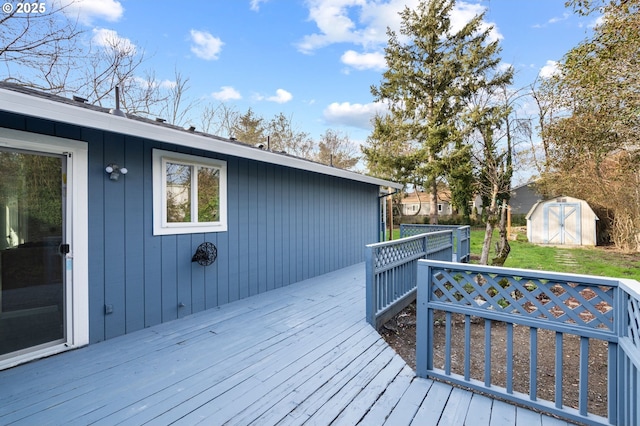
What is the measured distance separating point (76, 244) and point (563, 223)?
54.3ft

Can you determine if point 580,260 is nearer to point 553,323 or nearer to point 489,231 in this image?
point 489,231

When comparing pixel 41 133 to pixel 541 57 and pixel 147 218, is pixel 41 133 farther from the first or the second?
pixel 541 57

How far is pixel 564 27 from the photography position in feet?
22.5

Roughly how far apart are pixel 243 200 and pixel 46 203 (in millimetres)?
2304

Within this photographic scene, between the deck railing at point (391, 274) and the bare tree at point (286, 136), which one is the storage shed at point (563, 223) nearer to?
the deck railing at point (391, 274)

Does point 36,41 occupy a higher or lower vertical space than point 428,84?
lower

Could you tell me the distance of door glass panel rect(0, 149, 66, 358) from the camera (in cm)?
268

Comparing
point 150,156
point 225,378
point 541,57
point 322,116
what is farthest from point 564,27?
point 322,116

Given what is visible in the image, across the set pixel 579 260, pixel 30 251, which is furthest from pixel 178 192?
pixel 579 260

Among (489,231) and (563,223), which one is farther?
(563,223)

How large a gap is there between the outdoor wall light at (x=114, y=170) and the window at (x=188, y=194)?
1.25 ft

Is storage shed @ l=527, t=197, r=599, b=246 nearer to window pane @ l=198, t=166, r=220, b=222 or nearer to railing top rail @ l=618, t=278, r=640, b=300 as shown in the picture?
railing top rail @ l=618, t=278, r=640, b=300

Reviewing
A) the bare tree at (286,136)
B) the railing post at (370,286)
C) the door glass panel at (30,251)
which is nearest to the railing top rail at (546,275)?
the railing post at (370,286)

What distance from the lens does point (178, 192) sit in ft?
12.8
